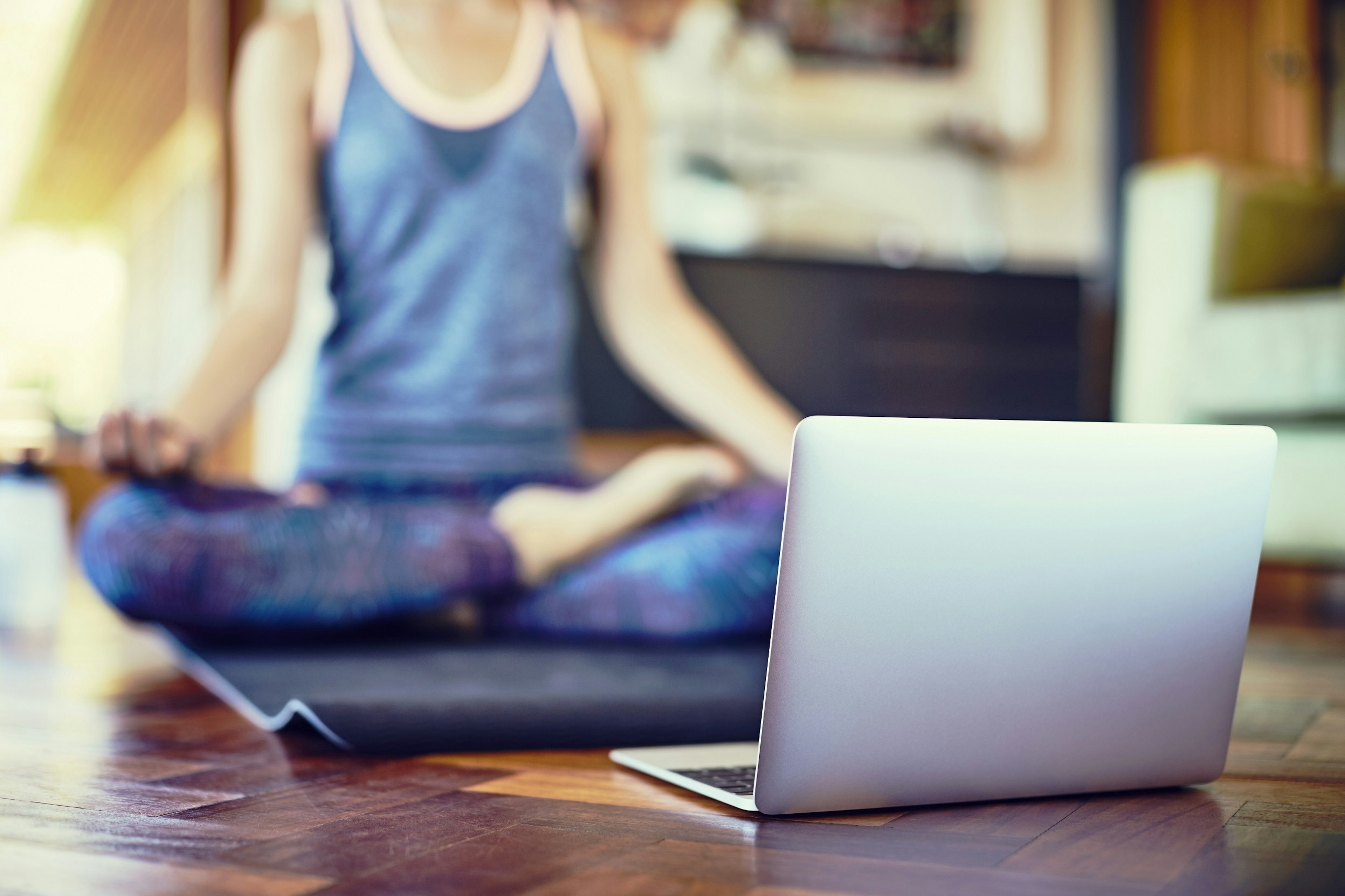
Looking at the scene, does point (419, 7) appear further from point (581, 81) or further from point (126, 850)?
point (126, 850)

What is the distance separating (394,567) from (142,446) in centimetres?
22

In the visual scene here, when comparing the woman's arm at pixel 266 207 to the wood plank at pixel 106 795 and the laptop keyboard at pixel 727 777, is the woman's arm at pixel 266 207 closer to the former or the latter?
the wood plank at pixel 106 795

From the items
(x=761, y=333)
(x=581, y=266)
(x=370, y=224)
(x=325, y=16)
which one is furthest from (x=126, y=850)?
(x=761, y=333)

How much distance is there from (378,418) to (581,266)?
1.47 metres

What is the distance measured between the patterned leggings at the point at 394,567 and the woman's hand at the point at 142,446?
0.05m

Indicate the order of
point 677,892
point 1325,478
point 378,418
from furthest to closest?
point 1325,478
point 378,418
point 677,892

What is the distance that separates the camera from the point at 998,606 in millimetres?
587

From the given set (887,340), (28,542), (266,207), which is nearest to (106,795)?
(266,207)

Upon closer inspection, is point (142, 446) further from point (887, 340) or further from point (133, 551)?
point (887, 340)

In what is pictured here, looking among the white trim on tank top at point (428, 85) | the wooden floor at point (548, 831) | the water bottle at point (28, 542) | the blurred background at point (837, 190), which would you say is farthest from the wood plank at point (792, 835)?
the blurred background at point (837, 190)

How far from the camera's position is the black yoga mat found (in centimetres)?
79

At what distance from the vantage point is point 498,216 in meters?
1.31

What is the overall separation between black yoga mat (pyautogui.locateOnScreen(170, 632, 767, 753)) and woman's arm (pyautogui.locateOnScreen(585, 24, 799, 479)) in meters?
0.26

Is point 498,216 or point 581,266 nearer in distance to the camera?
point 498,216
